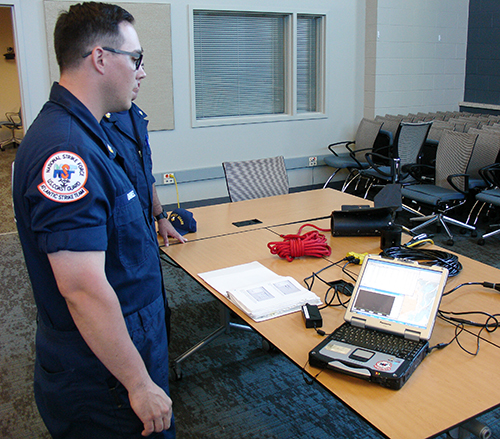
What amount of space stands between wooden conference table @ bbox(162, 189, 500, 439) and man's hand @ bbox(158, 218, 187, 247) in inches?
2.0

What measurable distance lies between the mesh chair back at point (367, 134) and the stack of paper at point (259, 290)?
4373mm

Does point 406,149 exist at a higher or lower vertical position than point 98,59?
lower

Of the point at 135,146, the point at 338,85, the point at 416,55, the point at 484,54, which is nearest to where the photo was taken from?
the point at 135,146

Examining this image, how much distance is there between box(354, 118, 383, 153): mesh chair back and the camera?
20.5 feet

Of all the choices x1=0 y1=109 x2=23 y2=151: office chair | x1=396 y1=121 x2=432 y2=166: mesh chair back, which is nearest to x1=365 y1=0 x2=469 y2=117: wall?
x1=396 y1=121 x2=432 y2=166: mesh chair back

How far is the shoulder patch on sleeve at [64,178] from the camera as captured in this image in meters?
1.05

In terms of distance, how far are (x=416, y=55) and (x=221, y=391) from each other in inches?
248

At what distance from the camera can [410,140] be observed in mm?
5379

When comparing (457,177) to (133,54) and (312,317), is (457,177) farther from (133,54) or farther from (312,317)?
(133,54)

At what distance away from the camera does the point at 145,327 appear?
4.42ft

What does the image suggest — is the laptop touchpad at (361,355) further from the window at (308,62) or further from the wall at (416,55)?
the wall at (416,55)

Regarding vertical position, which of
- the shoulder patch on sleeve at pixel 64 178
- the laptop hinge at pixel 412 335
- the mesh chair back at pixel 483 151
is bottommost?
the laptop hinge at pixel 412 335

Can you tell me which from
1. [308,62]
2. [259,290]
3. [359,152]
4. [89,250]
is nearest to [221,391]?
[259,290]

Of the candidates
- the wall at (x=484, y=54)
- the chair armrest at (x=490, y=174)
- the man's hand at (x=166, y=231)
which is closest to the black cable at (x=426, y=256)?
the man's hand at (x=166, y=231)
